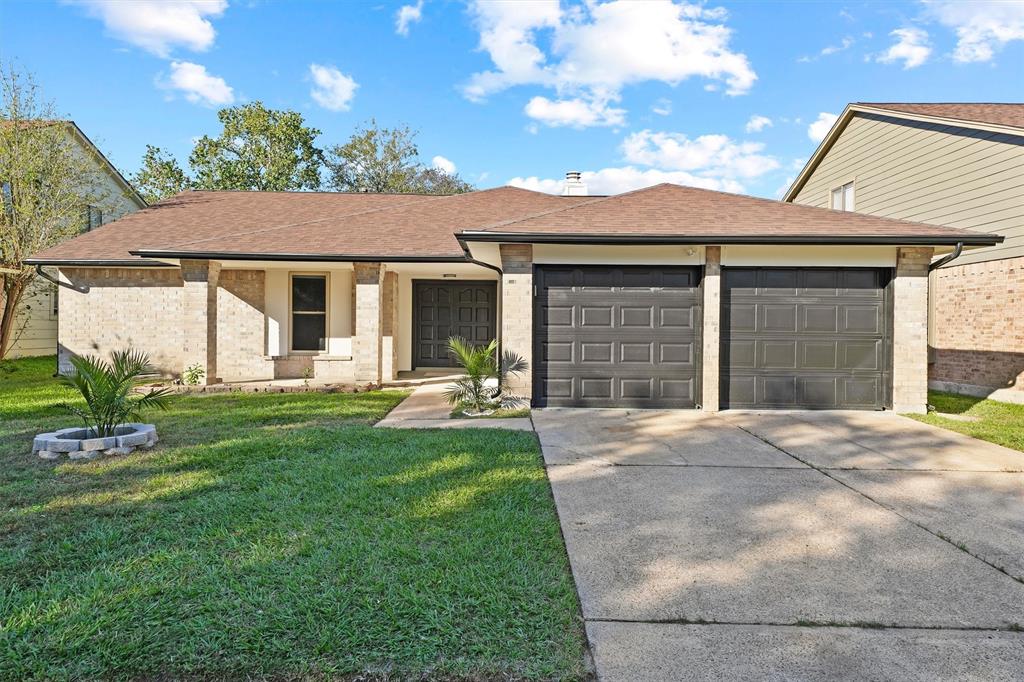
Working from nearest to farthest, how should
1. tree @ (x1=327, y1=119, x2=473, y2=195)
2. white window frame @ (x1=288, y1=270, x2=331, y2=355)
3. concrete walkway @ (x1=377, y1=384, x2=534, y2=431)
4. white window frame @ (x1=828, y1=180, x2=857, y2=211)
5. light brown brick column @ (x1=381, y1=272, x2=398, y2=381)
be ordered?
concrete walkway @ (x1=377, y1=384, x2=534, y2=431), light brown brick column @ (x1=381, y1=272, x2=398, y2=381), white window frame @ (x1=288, y1=270, x2=331, y2=355), white window frame @ (x1=828, y1=180, x2=857, y2=211), tree @ (x1=327, y1=119, x2=473, y2=195)

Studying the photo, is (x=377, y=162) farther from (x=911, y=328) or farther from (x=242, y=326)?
(x=911, y=328)

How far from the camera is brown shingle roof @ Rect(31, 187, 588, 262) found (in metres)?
10.5

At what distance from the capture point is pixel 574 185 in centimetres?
1509

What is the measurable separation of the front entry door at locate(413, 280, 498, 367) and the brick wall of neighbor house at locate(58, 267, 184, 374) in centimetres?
524

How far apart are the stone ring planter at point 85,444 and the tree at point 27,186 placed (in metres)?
10.5

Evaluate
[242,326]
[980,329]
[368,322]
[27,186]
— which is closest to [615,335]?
[368,322]

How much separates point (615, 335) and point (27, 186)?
15.2 meters

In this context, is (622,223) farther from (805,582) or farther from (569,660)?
(569,660)

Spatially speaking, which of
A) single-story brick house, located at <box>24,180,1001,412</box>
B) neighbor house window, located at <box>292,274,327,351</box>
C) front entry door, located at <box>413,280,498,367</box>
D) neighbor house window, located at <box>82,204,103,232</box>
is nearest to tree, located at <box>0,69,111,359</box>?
neighbor house window, located at <box>82,204,103,232</box>

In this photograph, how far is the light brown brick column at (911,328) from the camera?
8.23 m

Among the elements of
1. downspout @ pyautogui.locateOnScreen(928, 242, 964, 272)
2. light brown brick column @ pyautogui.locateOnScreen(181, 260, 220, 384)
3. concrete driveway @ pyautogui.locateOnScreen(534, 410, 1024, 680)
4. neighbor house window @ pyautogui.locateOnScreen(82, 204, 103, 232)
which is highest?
neighbor house window @ pyautogui.locateOnScreen(82, 204, 103, 232)

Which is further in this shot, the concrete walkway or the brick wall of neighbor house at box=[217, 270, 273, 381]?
the brick wall of neighbor house at box=[217, 270, 273, 381]

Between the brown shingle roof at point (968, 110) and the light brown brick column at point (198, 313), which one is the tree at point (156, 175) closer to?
the light brown brick column at point (198, 313)

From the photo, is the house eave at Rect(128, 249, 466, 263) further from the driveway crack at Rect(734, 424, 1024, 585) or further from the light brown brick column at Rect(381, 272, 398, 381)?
the driveway crack at Rect(734, 424, 1024, 585)
